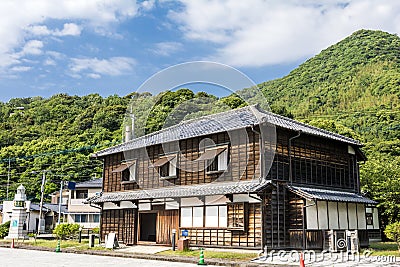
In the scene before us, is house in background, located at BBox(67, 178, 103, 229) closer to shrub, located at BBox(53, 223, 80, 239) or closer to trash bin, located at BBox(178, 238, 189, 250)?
shrub, located at BBox(53, 223, 80, 239)

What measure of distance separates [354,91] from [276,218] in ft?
126

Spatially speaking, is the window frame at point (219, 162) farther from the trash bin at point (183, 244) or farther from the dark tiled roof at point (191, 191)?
the trash bin at point (183, 244)

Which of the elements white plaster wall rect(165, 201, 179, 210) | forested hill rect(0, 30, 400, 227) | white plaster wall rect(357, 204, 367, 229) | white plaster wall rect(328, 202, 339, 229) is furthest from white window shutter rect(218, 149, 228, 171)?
forested hill rect(0, 30, 400, 227)

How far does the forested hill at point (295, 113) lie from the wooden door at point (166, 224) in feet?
71.3

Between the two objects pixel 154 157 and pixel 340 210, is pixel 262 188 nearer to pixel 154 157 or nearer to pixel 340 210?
pixel 340 210

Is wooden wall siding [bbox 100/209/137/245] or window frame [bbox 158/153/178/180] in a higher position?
window frame [bbox 158/153/178/180]

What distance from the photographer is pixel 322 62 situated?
62.6 m

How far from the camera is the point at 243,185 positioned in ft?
53.7

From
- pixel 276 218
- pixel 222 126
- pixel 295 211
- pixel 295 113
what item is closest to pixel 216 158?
pixel 222 126

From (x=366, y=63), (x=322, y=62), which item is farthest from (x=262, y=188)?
(x=322, y=62)

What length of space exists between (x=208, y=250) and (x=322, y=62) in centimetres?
5100

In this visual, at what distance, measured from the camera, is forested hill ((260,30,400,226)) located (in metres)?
41.3

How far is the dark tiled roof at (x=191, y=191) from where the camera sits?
15.9 meters

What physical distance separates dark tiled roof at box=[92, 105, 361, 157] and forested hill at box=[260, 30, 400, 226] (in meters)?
15.2
